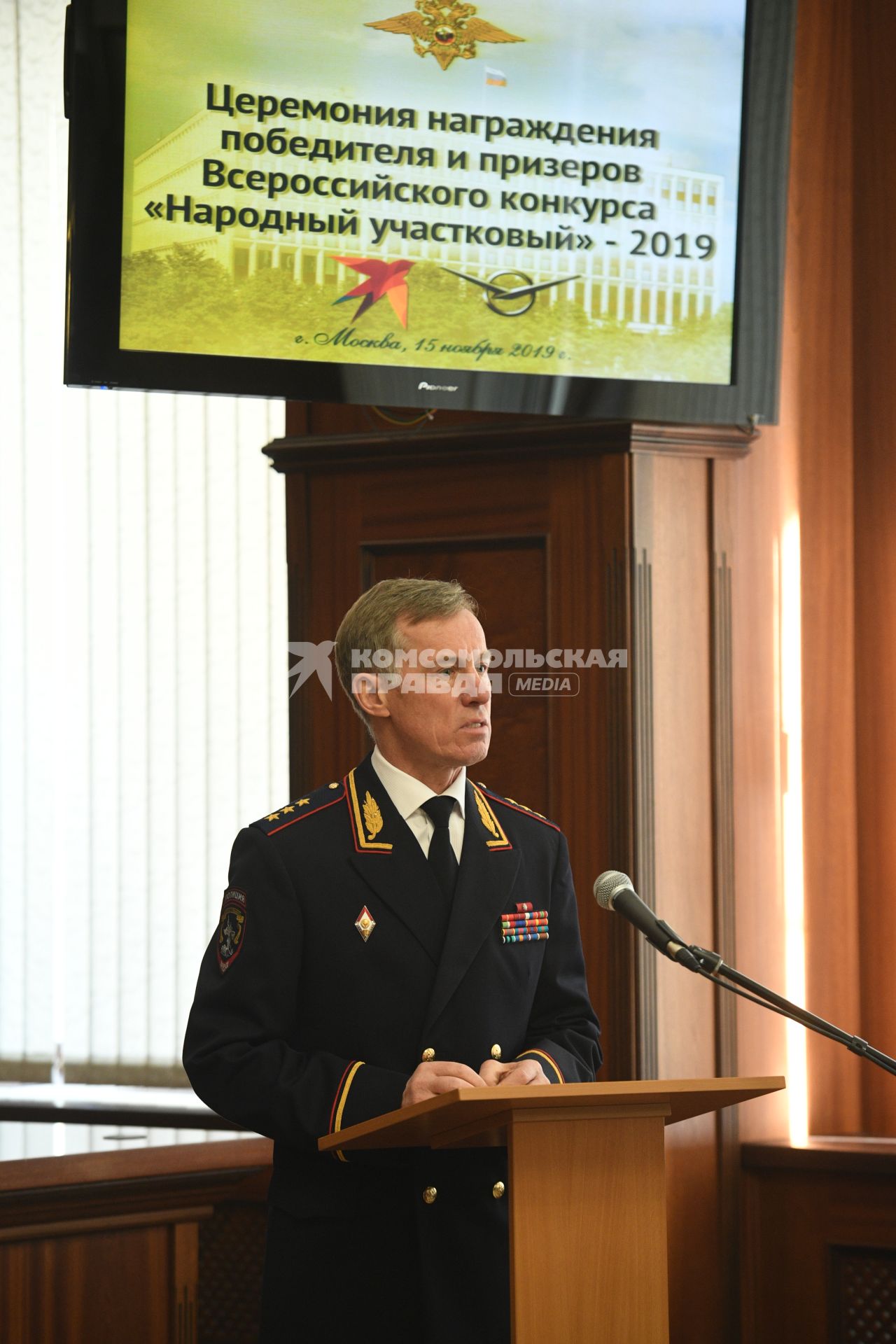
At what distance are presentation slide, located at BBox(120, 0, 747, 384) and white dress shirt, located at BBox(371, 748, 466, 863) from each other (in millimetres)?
1007

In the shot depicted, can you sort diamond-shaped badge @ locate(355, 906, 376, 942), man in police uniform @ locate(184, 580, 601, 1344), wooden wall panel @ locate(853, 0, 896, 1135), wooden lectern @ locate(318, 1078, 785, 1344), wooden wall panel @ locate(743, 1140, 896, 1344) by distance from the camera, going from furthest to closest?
1. wooden wall panel @ locate(853, 0, 896, 1135)
2. wooden wall panel @ locate(743, 1140, 896, 1344)
3. diamond-shaped badge @ locate(355, 906, 376, 942)
4. man in police uniform @ locate(184, 580, 601, 1344)
5. wooden lectern @ locate(318, 1078, 785, 1344)

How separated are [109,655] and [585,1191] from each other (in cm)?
264

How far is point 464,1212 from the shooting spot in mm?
1870

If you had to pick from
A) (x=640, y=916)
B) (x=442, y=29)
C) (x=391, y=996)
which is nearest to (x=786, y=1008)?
(x=640, y=916)

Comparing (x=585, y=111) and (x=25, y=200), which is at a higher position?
(x=25, y=200)

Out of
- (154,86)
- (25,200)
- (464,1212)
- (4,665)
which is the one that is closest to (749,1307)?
(464,1212)

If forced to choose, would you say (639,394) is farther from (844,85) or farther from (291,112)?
(844,85)

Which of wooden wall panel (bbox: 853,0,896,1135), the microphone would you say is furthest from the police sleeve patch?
wooden wall panel (bbox: 853,0,896,1135)

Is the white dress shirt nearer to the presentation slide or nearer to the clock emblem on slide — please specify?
the presentation slide

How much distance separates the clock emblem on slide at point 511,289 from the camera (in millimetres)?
2822

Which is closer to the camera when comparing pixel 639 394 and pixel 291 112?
pixel 291 112

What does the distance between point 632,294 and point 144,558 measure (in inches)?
62.9

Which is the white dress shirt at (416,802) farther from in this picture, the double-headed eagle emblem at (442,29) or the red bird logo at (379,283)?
the double-headed eagle emblem at (442,29)

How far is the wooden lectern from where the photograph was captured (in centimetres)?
152
